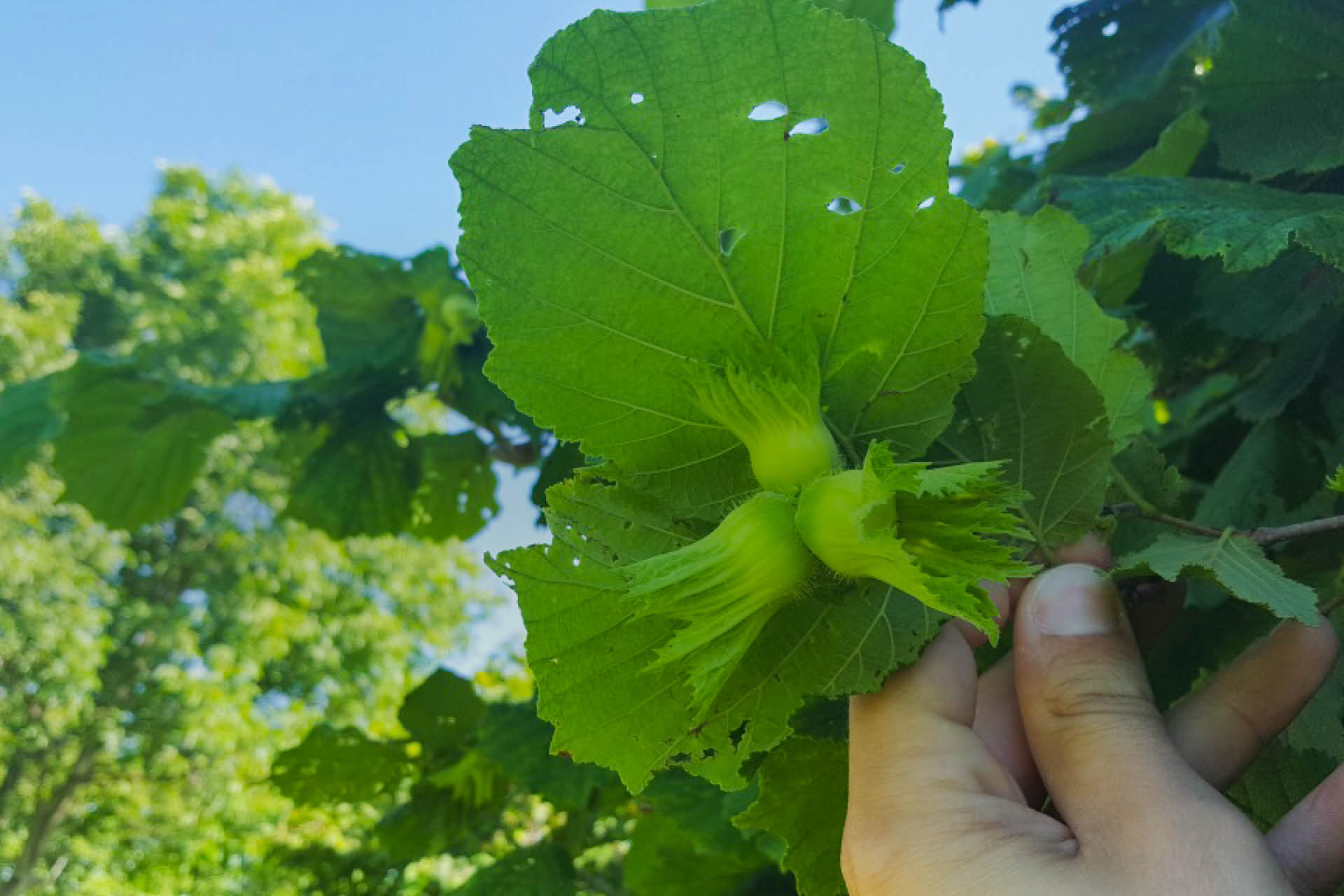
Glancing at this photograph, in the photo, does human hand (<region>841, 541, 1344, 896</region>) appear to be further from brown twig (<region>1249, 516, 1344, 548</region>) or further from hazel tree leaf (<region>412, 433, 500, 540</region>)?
hazel tree leaf (<region>412, 433, 500, 540</region>)

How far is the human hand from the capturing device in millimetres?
707

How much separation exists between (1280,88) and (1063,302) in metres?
0.64

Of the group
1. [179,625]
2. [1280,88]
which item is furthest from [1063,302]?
[179,625]

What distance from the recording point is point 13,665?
13.1 meters

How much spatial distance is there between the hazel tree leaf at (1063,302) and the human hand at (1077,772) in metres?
0.20

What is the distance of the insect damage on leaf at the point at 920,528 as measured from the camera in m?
0.63

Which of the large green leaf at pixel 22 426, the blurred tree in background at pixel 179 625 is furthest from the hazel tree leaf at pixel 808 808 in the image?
the blurred tree in background at pixel 179 625

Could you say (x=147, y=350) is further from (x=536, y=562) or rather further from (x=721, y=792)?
(x=536, y=562)

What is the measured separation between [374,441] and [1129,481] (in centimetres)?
185

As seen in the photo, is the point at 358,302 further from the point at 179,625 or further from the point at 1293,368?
the point at 179,625

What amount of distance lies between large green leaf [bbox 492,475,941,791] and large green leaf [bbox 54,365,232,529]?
213 cm

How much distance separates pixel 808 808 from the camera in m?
0.98

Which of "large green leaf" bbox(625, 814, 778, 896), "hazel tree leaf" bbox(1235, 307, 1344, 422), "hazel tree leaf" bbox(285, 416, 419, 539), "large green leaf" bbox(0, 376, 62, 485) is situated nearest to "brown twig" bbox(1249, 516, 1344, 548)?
"hazel tree leaf" bbox(1235, 307, 1344, 422)

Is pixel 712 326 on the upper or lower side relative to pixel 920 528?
upper
